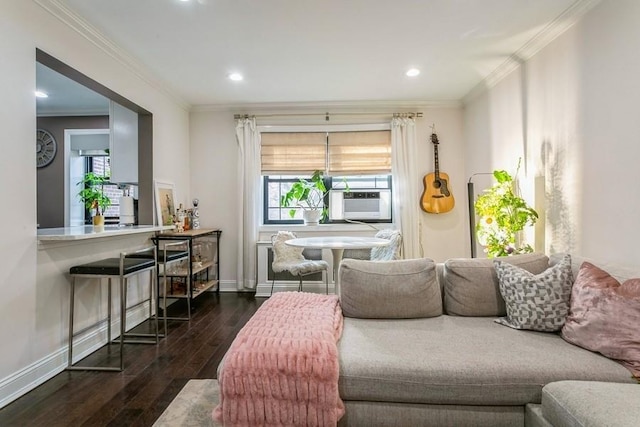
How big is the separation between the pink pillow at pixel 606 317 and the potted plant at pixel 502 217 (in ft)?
3.21

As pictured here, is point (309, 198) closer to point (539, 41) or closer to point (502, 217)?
point (502, 217)

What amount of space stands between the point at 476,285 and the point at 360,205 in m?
2.65

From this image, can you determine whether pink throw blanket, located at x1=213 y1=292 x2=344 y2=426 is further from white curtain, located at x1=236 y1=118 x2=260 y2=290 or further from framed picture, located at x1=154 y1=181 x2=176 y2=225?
white curtain, located at x1=236 y1=118 x2=260 y2=290

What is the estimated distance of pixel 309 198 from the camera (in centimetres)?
461

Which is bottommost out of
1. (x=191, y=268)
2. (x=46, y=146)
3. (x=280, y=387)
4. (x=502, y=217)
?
(x=280, y=387)

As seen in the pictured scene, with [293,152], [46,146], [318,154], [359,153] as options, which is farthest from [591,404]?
[46,146]

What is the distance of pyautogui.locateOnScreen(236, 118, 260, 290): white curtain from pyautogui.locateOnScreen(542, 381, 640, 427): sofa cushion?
3.54 m

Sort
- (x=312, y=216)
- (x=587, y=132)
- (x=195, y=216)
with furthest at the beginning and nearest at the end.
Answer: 1. (x=312, y=216)
2. (x=195, y=216)
3. (x=587, y=132)

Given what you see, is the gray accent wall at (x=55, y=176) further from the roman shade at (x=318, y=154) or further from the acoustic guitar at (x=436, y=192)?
the acoustic guitar at (x=436, y=192)

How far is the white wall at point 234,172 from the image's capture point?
14.5 feet

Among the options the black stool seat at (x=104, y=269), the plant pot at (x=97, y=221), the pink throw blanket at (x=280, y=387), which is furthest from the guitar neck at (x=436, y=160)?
the plant pot at (x=97, y=221)

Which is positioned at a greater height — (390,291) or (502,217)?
(502,217)

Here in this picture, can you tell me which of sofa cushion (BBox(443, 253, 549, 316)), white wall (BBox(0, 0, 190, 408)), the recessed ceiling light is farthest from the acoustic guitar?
white wall (BBox(0, 0, 190, 408))

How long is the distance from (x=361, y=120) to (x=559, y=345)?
3.46 metres
